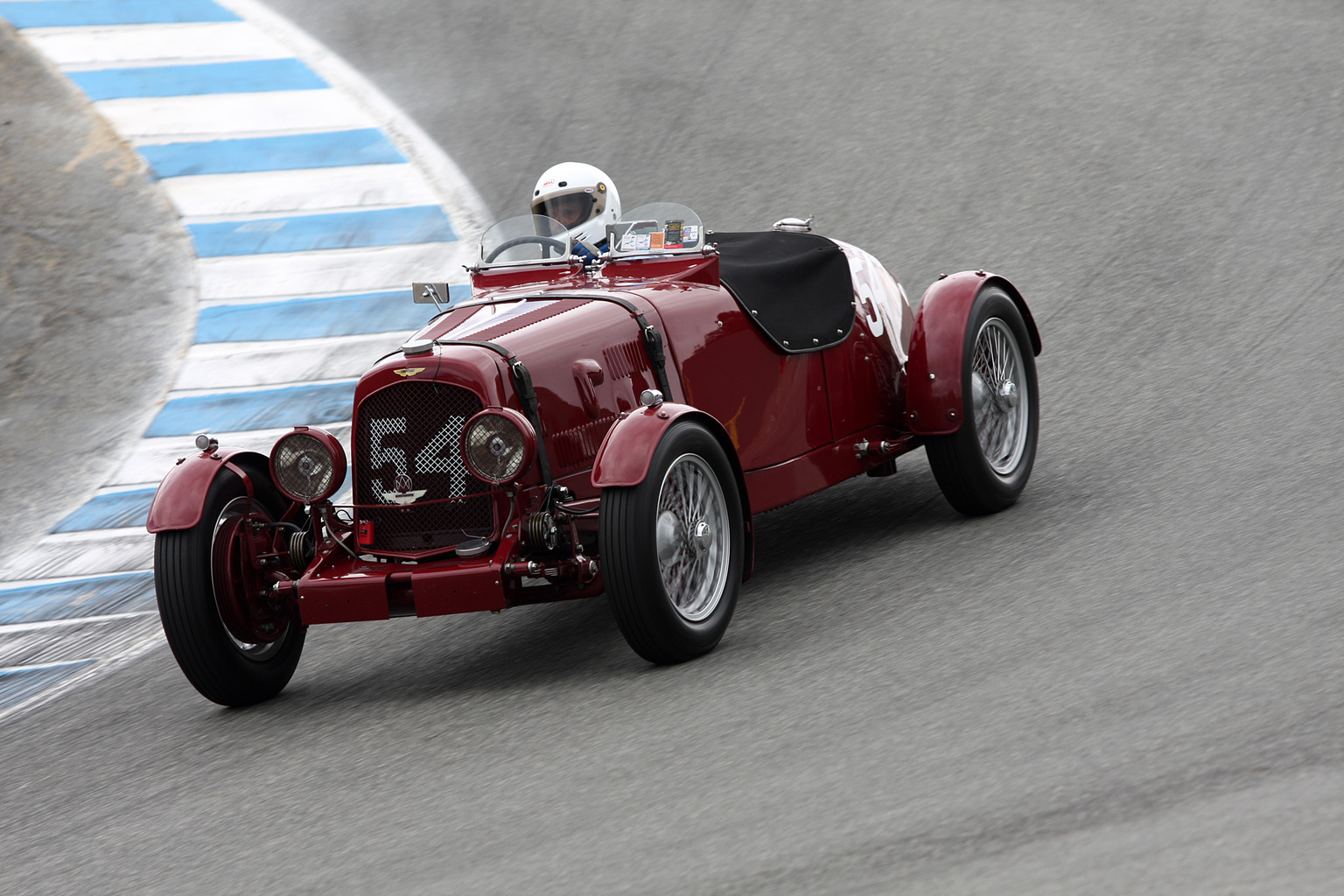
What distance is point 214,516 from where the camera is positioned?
5.57 meters

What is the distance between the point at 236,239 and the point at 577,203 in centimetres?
576

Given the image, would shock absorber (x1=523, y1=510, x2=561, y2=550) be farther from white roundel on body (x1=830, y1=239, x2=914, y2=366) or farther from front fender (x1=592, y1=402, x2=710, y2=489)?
white roundel on body (x1=830, y1=239, x2=914, y2=366)

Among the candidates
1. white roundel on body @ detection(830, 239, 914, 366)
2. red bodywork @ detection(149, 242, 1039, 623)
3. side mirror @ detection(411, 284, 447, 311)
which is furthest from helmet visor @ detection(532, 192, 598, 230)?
white roundel on body @ detection(830, 239, 914, 366)

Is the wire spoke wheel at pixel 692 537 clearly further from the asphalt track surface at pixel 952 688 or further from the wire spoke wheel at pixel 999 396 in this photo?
the wire spoke wheel at pixel 999 396

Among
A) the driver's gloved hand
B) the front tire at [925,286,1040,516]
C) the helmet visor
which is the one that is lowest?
the front tire at [925,286,1040,516]

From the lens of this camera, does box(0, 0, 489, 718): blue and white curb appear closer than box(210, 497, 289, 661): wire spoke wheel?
No

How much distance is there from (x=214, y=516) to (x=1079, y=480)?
3.72 metres

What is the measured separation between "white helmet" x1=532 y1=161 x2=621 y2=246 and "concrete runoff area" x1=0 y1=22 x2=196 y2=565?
3.35m

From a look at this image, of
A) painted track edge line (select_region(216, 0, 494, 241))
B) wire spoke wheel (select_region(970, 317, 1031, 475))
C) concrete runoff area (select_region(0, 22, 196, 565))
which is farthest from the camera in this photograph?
painted track edge line (select_region(216, 0, 494, 241))

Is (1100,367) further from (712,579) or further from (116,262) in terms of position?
(116,262)

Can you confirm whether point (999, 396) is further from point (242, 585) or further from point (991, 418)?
point (242, 585)

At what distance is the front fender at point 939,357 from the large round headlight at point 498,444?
78.6 inches

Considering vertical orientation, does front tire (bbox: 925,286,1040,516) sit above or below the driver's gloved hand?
below

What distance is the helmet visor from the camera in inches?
271
